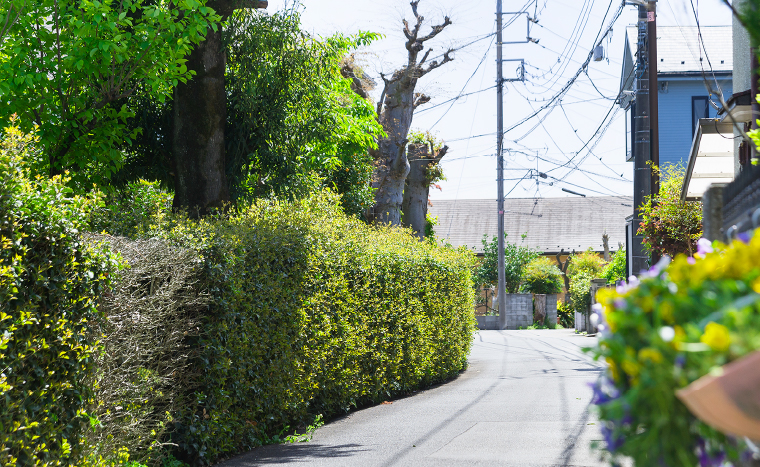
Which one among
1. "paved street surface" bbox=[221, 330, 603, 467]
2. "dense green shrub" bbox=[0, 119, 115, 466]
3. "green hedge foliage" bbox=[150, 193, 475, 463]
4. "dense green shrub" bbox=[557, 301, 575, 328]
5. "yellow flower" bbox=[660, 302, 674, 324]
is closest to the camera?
"yellow flower" bbox=[660, 302, 674, 324]

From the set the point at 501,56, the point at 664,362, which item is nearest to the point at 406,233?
the point at 664,362

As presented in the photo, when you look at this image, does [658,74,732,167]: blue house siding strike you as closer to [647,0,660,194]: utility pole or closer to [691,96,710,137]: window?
[691,96,710,137]: window

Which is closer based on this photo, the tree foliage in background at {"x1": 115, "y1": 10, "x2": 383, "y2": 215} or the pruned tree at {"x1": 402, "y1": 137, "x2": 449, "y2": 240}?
the tree foliage in background at {"x1": 115, "y1": 10, "x2": 383, "y2": 215}

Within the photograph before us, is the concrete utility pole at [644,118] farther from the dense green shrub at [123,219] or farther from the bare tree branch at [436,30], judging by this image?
the dense green shrub at [123,219]

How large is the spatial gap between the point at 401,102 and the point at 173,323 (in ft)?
39.7

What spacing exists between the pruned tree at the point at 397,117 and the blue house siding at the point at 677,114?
13133 millimetres

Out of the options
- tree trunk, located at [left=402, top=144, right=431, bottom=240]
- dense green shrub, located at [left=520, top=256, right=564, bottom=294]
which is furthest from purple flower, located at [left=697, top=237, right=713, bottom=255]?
dense green shrub, located at [left=520, top=256, right=564, bottom=294]

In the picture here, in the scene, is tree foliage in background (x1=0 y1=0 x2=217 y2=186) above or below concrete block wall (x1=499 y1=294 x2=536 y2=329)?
above

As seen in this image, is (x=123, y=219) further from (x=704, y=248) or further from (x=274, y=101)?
(x=704, y=248)

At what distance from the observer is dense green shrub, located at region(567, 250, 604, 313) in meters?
29.3

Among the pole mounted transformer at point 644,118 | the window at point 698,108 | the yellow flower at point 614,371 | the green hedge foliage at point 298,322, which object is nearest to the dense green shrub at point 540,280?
the window at point 698,108

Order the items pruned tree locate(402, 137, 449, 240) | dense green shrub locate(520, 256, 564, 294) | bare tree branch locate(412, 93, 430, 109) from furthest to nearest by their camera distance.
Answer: dense green shrub locate(520, 256, 564, 294) < pruned tree locate(402, 137, 449, 240) < bare tree branch locate(412, 93, 430, 109)

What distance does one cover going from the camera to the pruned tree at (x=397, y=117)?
16.6m

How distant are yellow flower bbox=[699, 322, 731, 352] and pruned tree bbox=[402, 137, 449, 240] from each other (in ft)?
60.1
